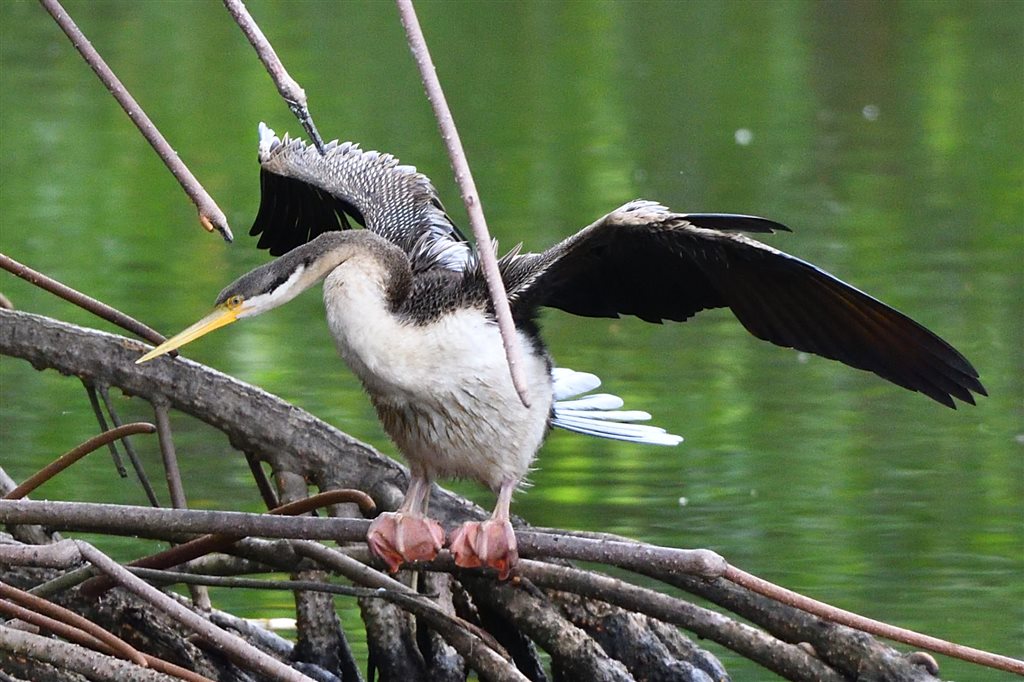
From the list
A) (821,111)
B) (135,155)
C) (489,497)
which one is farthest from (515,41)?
(489,497)

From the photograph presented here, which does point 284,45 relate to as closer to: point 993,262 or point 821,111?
point 821,111

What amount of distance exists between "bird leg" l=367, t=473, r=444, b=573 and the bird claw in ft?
0.24

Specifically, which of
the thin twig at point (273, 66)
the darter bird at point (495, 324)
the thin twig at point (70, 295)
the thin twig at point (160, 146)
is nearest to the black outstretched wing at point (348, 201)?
the darter bird at point (495, 324)

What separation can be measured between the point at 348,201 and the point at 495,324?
0.85m

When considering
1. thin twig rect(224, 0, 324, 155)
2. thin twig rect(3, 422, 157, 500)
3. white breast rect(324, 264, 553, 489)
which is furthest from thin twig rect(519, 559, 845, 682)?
thin twig rect(224, 0, 324, 155)

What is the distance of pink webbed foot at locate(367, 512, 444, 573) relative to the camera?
3.11 m

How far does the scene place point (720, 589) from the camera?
3316 mm

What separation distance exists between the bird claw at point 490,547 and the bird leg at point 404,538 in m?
0.07

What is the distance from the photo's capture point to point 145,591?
2.88m

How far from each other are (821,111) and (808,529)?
708cm

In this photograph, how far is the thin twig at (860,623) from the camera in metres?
2.69

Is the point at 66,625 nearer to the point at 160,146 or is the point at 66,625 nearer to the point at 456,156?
the point at 160,146

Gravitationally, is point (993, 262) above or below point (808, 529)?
above

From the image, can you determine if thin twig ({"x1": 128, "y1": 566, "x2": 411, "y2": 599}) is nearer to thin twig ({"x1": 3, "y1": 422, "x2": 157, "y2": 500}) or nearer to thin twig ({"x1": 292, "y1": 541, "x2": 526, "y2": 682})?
thin twig ({"x1": 292, "y1": 541, "x2": 526, "y2": 682})
